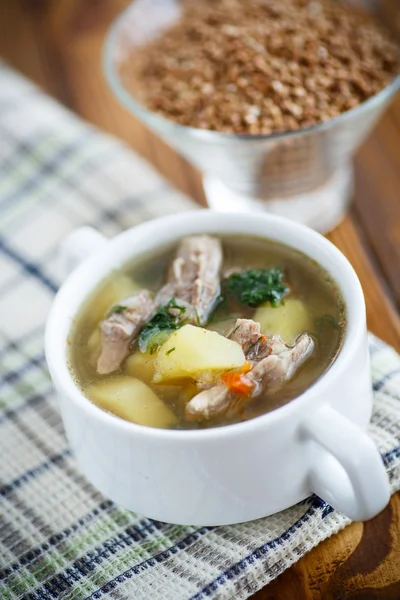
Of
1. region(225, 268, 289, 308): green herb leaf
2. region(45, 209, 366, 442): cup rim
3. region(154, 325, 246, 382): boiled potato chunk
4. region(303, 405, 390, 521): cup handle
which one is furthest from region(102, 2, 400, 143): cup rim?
region(303, 405, 390, 521): cup handle

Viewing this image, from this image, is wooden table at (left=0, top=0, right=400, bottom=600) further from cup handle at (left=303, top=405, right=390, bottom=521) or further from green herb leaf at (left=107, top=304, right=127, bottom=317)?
green herb leaf at (left=107, top=304, right=127, bottom=317)

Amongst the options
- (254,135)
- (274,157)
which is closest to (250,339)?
(254,135)

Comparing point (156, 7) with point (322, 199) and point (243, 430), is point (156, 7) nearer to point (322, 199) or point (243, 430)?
point (322, 199)

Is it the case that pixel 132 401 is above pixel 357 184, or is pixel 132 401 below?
above

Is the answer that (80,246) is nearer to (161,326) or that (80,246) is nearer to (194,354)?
(161,326)

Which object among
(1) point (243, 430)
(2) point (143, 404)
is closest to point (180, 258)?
(2) point (143, 404)
